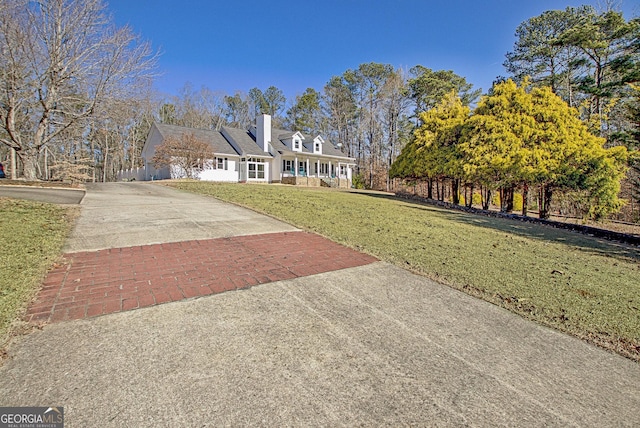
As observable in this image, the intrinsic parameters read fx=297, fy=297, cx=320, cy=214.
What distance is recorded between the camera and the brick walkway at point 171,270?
3002mm

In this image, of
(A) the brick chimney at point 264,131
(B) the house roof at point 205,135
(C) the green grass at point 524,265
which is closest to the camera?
(C) the green grass at point 524,265

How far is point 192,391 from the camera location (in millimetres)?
1944

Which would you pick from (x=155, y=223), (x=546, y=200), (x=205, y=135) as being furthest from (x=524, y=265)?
(x=205, y=135)

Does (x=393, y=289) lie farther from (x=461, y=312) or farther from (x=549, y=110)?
(x=549, y=110)

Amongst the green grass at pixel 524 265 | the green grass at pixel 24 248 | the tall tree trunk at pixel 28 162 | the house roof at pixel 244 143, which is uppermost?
the house roof at pixel 244 143

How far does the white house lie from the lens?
24.2 metres

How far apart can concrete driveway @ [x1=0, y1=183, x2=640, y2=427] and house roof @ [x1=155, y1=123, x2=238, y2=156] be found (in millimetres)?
23210

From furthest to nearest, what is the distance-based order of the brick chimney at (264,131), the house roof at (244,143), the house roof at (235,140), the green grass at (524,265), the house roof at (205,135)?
the brick chimney at (264,131) → the house roof at (244,143) → the house roof at (235,140) → the house roof at (205,135) → the green grass at (524,265)

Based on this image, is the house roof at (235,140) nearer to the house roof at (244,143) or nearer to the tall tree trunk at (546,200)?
the house roof at (244,143)

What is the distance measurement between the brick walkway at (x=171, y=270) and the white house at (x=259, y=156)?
19.1 m

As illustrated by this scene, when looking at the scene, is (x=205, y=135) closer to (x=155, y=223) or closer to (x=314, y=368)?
(x=155, y=223)

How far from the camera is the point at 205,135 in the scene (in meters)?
25.8

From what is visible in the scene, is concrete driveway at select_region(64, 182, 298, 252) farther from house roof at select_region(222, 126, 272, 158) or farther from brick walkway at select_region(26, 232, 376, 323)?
house roof at select_region(222, 126, 272, 158)

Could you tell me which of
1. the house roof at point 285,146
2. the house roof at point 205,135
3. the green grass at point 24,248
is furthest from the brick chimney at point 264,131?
the green grass at point 24,248
